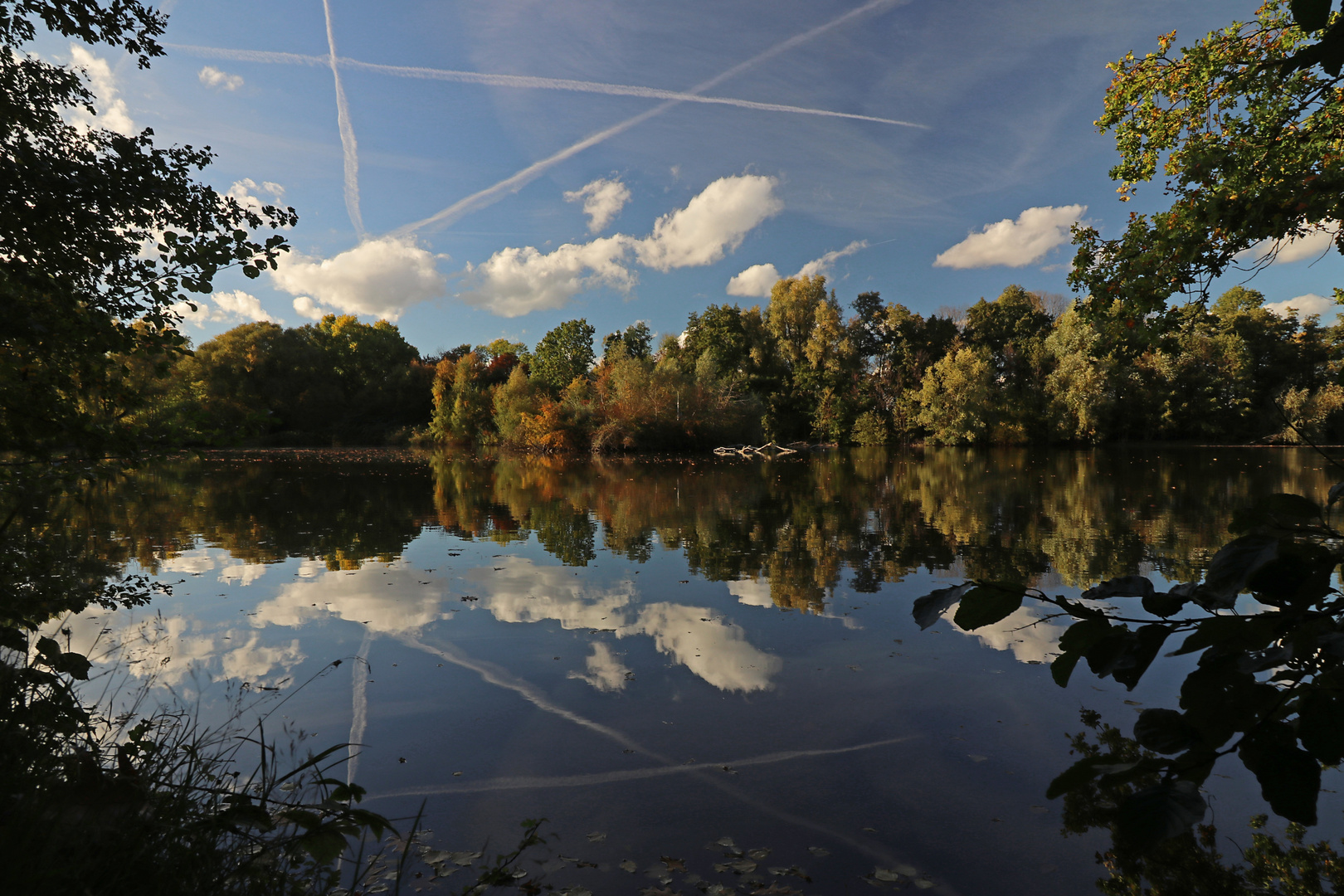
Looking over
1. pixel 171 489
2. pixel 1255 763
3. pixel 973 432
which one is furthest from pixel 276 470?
pixel 973 432

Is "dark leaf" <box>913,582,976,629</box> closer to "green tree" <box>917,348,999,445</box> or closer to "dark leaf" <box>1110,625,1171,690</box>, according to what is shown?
"dark leaf" <box>1110,625,1171,690</box>

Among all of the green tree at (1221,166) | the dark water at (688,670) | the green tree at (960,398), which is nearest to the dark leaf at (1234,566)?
the dark water at (688,670)

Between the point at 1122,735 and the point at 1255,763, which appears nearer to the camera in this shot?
the point at 1255,763

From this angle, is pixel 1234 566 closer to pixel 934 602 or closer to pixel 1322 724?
pixel 1322 724

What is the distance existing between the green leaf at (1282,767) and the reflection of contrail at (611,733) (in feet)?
8.84

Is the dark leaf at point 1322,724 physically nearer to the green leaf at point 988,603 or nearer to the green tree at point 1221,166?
the green leaf at point 988,603

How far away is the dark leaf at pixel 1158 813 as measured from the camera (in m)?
0.96

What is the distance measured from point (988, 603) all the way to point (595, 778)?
11.4ft

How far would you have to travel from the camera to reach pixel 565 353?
6128cm

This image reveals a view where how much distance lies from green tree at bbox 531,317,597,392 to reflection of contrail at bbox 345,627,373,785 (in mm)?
52509

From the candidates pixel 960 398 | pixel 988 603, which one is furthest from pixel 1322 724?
pixel 960 398

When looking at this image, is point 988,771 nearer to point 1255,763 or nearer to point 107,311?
point 1255,763

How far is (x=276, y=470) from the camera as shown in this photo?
2798cm

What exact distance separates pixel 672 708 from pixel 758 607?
2724 mm
